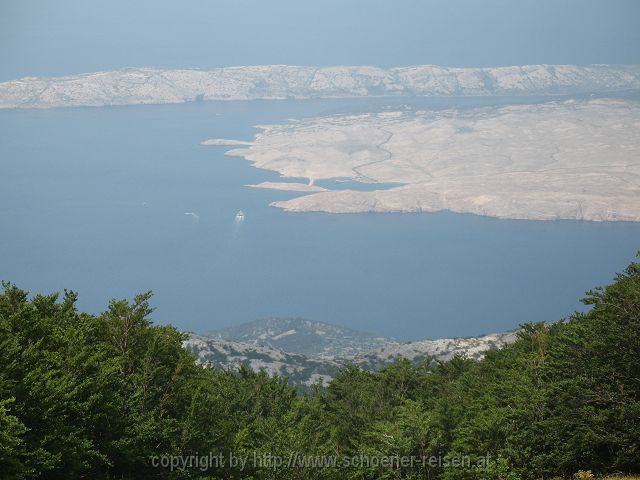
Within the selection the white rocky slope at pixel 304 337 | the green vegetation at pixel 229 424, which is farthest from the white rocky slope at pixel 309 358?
the green vegetation at pixel 229 424

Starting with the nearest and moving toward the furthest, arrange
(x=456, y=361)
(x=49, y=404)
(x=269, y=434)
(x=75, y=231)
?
(x=49, y=404) < (x=269, y=434) < (x=456, y=361) < (x=75, y=231)

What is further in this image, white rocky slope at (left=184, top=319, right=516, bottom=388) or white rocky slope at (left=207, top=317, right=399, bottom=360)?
white rocky slope at (left=207, top=317, right=399, bottom=360)

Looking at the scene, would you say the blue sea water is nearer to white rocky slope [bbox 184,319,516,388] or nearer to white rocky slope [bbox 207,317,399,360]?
white rocky slope [bbox 207,317,399,360]

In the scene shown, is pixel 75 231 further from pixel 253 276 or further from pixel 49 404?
pixel 49 404

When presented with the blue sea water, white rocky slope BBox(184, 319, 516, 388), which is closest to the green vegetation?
white rocky slope BBox(184, 319, 516, 388)

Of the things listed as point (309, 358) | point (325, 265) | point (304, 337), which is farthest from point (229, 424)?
point (325, 265)

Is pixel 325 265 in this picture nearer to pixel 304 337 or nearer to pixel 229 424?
pixel 304 337

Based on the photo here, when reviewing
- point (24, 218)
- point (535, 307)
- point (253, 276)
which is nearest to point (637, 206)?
point (535, 307)

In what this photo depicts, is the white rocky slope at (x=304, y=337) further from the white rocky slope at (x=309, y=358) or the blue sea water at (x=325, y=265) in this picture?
the white rocky slope at (x=309, y=358)
